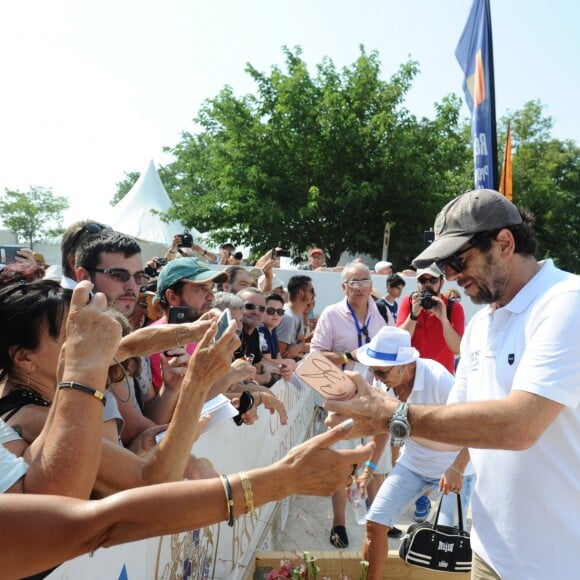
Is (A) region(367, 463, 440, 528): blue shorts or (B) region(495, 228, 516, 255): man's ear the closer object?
(B) region(495, 228, 516, 255): man's ear

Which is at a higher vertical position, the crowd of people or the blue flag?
the blue flag

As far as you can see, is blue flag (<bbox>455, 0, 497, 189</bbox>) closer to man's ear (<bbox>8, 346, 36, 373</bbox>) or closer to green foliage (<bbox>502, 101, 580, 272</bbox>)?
man's ear (<bbox>8, 346, 36, 373</bbox>)

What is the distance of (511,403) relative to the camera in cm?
202

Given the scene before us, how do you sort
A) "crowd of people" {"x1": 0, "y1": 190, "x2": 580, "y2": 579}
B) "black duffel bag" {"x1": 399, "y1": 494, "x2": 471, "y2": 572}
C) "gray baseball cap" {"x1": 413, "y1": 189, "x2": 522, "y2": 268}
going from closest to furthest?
"crowd of people" {"x1": 0, "y1": 190, "x2": 580, "y2": 579} < "gray baseball cap" {"x1": 413, "y1": 189, "x2": 522, "y2": 268} < "black duffel bag" {"x1": 399, "y1": 494, "x2": 471, "y2": 572}

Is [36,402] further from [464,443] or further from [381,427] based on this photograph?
[464,443]

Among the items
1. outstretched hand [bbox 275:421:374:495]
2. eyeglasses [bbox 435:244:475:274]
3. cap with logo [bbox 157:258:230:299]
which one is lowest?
outstretched hand [bbox 275:421:374:495]

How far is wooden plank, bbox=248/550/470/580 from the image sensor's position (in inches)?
158

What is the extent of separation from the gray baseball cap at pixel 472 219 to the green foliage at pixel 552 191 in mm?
29154

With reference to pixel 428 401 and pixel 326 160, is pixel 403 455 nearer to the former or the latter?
pixel 428 401

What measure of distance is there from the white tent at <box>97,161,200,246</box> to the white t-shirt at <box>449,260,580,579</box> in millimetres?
20337

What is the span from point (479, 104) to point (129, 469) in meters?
9.01

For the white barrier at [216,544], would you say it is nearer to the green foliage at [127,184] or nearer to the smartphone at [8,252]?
the smartphone at [8,252]

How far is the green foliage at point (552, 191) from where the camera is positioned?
31.2 meters

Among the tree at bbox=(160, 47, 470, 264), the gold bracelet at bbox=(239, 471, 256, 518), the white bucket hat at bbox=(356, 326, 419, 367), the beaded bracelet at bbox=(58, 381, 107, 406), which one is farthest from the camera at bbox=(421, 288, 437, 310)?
the tree at bbox=(160, 47, 470, 264)
